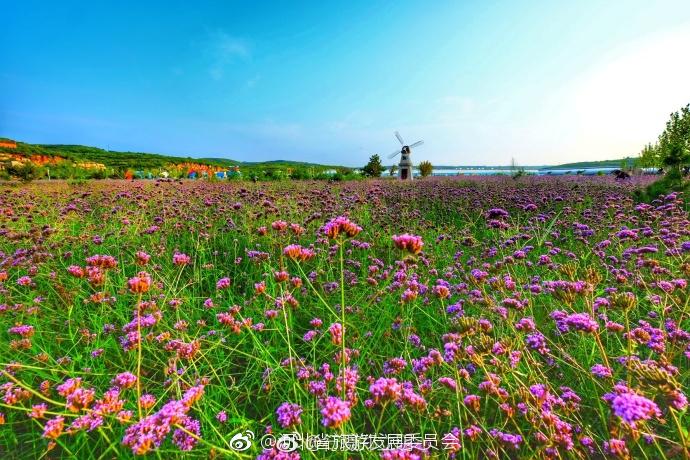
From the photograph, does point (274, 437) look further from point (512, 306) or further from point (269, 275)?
point (269, 275)

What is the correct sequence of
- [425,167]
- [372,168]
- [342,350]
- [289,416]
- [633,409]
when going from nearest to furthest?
1. [633,409]
2. [342,350]
3. [289,416]
4. [372,168]
5. [425,167]

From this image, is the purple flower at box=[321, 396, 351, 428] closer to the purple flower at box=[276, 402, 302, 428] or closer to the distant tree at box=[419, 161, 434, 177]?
the purple flower at box=[276, 402, 302, 428]

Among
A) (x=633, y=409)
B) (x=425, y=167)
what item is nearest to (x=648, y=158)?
(x=425, y=167)

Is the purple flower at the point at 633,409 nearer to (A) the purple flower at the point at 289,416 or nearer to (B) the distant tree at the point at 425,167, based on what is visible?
(A) the purple flower at the point at 289,416

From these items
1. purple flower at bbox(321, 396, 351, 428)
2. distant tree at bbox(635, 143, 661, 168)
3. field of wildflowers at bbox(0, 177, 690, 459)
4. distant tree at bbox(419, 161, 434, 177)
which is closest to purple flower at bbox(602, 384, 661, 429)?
field of wildflowers at bbox(0, 177, 690, 459)

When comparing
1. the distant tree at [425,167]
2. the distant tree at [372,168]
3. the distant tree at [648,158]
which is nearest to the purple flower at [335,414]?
the distant tree at [372,168]

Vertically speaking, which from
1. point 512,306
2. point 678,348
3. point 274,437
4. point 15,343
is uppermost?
point 512,306

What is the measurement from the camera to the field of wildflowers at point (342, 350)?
Result: 4.98 feet

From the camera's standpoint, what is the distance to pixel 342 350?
3.91 ft

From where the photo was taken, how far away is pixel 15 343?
228 centimetres

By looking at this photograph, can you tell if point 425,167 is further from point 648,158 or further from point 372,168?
point 648,158

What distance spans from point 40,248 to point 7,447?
2.90 metres

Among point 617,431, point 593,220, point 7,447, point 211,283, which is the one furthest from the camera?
point 593,220

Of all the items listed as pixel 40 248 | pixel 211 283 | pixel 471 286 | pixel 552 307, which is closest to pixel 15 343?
pixel 211 283
